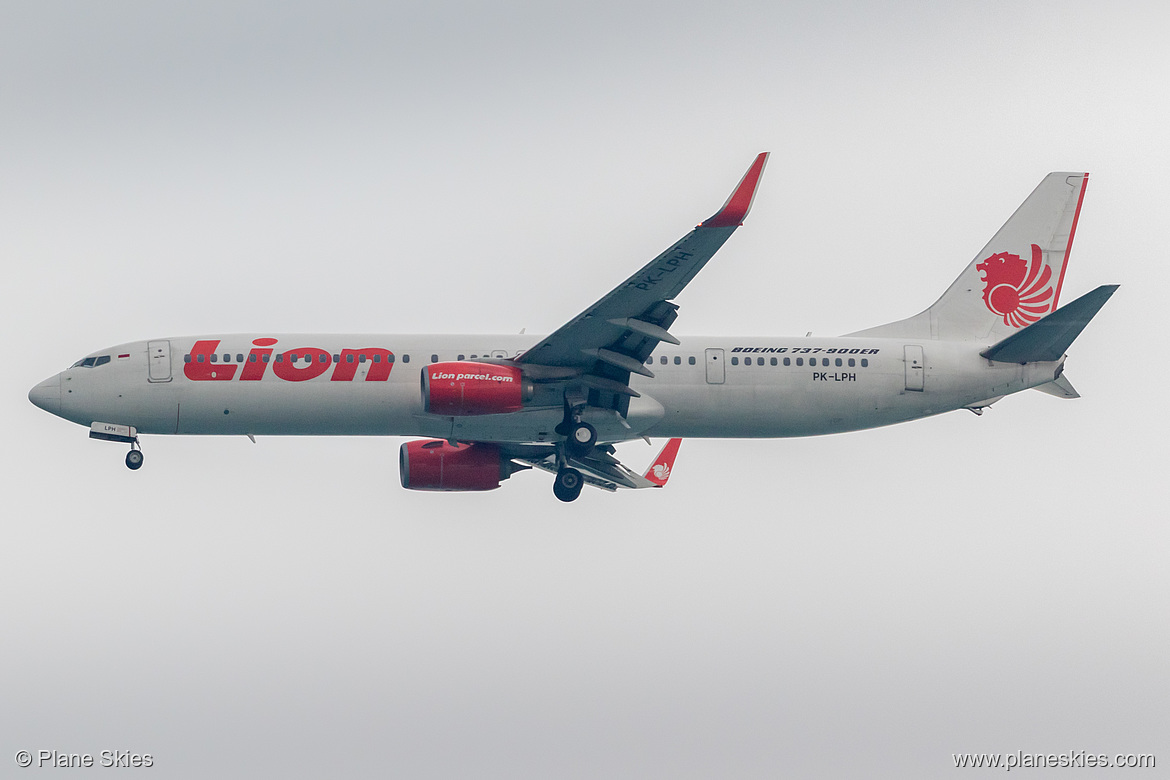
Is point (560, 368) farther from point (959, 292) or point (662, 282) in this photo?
point (959, 292)

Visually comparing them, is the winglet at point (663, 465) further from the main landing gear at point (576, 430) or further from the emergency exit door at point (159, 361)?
the emergency exit door at point (159, 361)

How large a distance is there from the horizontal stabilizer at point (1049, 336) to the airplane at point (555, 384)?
5 cm

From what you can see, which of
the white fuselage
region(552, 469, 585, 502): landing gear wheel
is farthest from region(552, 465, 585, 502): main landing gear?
the white fuselage

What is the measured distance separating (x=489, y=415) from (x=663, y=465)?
10213 mm

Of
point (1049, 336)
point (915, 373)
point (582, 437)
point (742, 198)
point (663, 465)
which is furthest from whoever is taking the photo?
point (663, 465)

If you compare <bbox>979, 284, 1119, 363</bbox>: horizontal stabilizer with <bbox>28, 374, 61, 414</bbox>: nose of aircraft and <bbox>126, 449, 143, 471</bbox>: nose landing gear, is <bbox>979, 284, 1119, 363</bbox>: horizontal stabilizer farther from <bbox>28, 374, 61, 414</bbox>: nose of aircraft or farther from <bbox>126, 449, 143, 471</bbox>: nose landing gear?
<bbox>28, 374, 61, 414</bbox>: nose of aircraft

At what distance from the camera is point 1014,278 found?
171ft

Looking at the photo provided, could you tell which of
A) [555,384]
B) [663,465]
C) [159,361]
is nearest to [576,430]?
[555,384]

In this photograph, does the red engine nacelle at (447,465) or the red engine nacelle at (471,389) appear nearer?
the red engine nacelle at (471,389)

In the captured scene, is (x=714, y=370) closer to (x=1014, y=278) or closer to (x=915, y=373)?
(x=915, y=373)

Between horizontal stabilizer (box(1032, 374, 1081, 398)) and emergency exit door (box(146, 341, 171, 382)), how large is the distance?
27.5m

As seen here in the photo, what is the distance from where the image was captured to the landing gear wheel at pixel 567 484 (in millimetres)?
48594

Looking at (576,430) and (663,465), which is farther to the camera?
(663,465)

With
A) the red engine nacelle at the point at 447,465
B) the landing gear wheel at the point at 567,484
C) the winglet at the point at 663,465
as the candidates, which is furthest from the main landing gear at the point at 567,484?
the winglet at the point at 663,465
